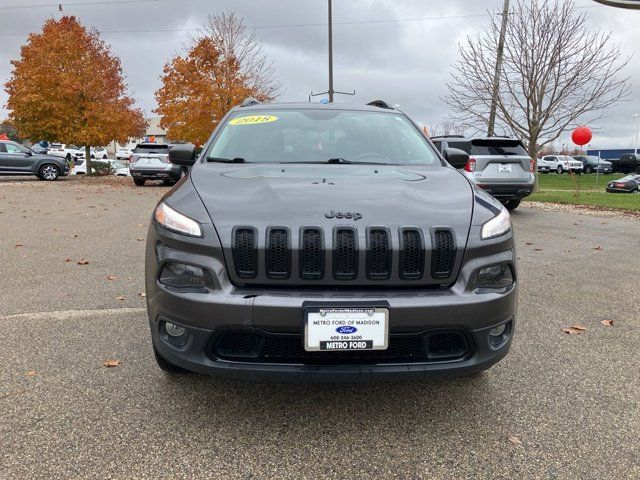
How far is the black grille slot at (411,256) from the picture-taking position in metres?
2.24

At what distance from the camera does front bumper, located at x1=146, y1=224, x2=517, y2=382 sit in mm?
2143

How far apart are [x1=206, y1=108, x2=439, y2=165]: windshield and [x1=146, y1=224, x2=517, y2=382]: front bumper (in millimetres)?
1276

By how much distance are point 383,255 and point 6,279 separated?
4618mm

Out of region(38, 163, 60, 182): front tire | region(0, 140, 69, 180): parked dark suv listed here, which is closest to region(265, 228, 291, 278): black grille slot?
region(0, 140, 69, 180): parked dark suv

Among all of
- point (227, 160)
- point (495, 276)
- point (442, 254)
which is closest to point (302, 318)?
point (442, 254)

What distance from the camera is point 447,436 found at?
2.43 meters

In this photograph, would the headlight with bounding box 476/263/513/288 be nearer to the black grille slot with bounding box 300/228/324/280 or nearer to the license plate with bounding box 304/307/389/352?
the license plate with bounding box 304/307/389/352

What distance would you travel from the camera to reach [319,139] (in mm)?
3555

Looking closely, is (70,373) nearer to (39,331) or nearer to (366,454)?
(39,331)

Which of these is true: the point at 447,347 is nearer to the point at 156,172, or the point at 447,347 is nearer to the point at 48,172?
the point at 156,172

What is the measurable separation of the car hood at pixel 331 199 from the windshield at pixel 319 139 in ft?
1.33

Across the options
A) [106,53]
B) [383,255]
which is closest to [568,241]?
[383,255]

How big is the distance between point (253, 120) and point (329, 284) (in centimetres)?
195

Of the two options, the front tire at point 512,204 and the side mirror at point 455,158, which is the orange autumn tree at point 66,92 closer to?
the front tire at point 512,204
